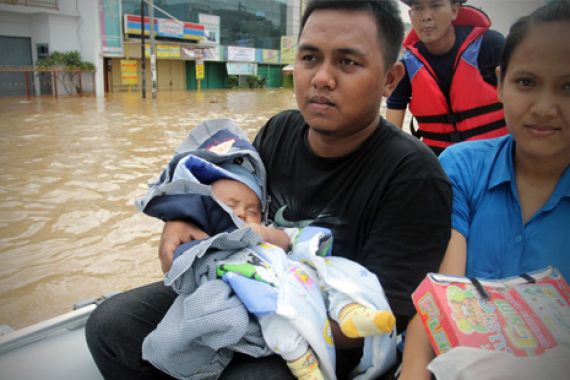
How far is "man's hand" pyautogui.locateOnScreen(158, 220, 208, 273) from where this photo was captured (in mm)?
1340

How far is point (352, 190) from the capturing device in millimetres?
1357

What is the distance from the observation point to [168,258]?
1335 mm

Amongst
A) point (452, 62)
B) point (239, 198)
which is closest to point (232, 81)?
point (452, 62)

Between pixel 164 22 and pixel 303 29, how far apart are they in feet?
74.6

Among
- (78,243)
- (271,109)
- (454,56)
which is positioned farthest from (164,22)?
(454,56)

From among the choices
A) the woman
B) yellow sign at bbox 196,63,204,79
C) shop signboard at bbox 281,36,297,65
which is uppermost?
shop signboard at bbox 281,36,297,65

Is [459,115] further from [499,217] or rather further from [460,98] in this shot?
[499,217]

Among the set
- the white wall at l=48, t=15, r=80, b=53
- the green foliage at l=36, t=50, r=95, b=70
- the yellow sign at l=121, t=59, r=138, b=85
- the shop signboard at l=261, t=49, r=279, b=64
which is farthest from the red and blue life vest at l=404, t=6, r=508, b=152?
the shop signboard at l=261, t=49, r=279, b=64

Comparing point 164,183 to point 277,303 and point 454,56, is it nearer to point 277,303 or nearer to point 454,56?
point 277,303

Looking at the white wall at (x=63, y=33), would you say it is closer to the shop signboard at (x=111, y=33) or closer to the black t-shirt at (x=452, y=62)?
the shop signboard at (x=111, y=33)

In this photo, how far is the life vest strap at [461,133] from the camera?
2.42 meters

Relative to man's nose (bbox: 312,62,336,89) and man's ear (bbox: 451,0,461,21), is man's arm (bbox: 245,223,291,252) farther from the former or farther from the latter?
man's ear (bbox: 451,0,461,21)

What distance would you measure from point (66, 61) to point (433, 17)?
16903 mm

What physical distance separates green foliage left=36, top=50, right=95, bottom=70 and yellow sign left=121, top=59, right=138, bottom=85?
289 cm
